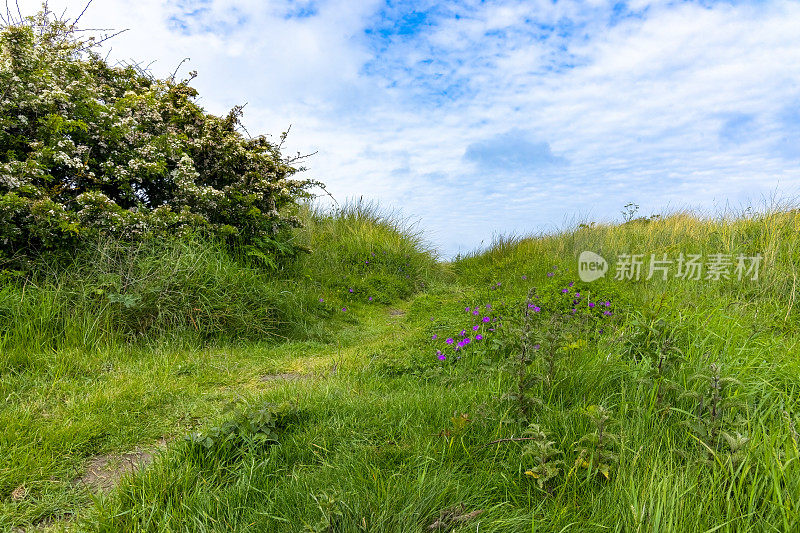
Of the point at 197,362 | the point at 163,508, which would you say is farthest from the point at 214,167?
the point at 163,508

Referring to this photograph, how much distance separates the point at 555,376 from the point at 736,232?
20.6 ft

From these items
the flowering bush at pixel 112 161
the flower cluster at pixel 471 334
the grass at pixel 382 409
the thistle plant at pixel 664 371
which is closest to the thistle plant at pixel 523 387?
the grass at pixel 382 409

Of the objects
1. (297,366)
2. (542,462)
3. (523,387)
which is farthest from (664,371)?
(297,366)

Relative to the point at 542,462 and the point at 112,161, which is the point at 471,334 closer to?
the point at 542,462

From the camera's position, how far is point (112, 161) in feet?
19.5

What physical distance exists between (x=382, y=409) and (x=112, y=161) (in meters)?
5.22

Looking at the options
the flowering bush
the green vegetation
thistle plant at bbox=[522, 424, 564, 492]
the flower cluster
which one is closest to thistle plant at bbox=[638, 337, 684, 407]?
the green vegetation

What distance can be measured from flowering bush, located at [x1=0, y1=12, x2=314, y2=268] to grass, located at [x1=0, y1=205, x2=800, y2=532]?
615 millimetres

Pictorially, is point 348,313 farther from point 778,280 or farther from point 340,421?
point 778,280

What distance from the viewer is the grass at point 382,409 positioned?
73.0 inches

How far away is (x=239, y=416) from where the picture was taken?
256 centimetres

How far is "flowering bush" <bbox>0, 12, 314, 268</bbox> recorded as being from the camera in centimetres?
510

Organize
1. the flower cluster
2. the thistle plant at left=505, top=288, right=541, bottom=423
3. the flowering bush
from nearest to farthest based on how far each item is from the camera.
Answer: the thistle plant at left=505, top=288, right=541, bottom=423 < the flower cluster < the flowering bush

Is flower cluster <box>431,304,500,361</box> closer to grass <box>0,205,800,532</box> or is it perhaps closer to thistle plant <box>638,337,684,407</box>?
grass <box>0,205,800,532</box>
